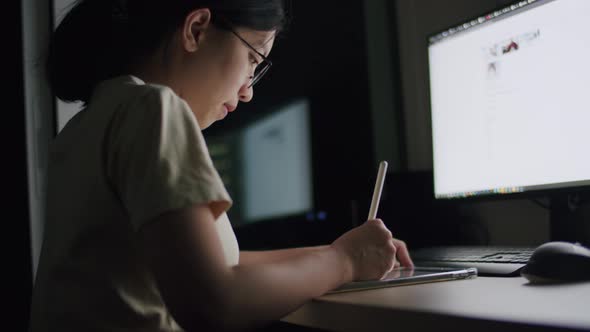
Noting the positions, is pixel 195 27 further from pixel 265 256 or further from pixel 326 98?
pixel 326 98

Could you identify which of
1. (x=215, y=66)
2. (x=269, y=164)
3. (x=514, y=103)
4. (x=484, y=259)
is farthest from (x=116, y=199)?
(x=269, y=164)

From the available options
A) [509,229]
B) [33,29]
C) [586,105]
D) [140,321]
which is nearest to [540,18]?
[586,105]

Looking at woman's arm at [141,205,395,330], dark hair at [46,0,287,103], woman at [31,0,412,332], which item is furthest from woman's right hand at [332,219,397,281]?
dark hair at [46,0,287,103]

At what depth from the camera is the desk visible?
361 millimetres

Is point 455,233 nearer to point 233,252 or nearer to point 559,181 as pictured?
point 559,181

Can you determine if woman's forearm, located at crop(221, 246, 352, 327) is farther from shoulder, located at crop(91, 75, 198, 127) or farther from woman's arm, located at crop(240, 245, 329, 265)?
woman's arm, located at crop(240, 245, 329, 265)

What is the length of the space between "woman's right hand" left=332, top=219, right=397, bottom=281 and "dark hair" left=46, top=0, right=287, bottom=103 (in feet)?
1.05

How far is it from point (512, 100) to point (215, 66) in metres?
0.51

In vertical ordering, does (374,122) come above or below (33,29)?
below

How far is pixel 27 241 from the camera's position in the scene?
41.6 inches

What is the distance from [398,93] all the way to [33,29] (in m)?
0.92

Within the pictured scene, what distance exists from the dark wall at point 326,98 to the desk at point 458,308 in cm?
78

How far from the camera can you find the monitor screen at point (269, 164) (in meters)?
1.39

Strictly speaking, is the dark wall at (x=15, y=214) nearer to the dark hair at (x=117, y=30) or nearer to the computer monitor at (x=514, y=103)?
the dark hair at (x=117, y=30)
